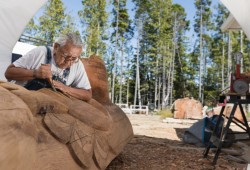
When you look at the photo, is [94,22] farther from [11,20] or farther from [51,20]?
[11,20]

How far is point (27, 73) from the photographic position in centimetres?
231

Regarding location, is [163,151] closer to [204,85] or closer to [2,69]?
[2,69]

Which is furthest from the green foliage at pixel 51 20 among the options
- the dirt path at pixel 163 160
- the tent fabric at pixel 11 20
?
the dirt path at pixel 163 160

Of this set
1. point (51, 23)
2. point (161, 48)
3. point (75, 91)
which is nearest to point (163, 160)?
point (75, 91)

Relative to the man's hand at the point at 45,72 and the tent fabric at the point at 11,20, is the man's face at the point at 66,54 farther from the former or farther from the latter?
the tent fabric at the point at 11,20

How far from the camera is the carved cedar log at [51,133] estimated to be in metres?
1.20

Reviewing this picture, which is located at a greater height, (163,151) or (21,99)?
(21,99)

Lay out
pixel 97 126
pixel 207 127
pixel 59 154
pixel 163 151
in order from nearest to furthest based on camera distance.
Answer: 1. pixel 59 154
2. pixel 97 126
3. pixel 163 151
4. pixel 207 127

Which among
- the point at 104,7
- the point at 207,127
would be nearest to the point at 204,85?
the point at 104,7

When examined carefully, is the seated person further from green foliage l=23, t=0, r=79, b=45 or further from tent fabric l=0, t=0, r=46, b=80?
green foliage l=23, t=0, r=79, b=45

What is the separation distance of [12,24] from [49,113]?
13.5 feet

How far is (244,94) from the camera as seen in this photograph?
368 cm

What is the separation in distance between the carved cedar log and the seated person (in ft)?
0.60

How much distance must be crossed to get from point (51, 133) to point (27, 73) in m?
0.87
